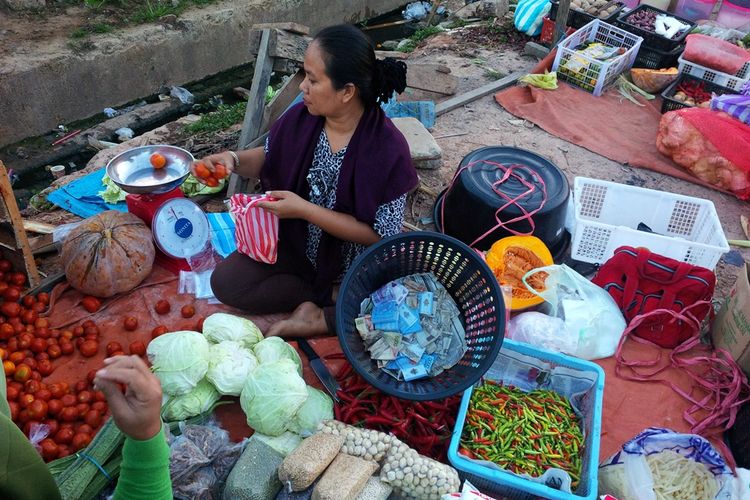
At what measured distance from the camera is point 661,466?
224 cm

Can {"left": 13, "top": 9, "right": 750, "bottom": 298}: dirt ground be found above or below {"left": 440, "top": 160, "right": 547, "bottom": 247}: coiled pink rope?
below

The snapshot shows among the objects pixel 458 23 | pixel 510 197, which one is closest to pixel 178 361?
pixel 510 197

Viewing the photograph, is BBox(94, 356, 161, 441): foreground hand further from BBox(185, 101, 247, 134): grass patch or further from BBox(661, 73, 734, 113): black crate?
BBox(661, 73, 734, 113): black crate

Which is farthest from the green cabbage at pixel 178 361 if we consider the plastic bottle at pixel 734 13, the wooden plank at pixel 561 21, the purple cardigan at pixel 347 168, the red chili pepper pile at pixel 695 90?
the plastic bottle at pixel 734 13

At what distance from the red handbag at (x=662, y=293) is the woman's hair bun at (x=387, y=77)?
5.19ft

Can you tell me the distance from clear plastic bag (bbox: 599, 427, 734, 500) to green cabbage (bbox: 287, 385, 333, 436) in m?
1.21

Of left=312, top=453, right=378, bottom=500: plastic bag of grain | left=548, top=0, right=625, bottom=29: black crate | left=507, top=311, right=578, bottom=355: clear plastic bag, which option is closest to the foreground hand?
left=312, top=453, right=378, bottom=500: plastic bag of grain

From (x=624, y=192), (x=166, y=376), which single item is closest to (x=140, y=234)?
(x=166, y=376)

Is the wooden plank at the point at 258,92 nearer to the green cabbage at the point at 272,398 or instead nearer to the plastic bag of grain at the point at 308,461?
the green cabbage at the point at 272,398

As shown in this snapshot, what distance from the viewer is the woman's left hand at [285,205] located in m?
2.61

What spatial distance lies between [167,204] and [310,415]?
1485 millimetres

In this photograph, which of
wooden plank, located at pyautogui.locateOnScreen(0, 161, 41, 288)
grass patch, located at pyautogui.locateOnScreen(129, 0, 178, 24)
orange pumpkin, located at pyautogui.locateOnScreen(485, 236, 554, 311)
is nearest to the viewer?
wooden plank, located at pyautogui.locateOnScreen(0, 161, 41, 288)

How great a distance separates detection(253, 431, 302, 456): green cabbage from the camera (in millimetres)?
2338

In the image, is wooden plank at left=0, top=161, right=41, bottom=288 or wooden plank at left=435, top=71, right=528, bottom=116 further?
wooden plank at left=435, top=71, right=528, bottom=116
